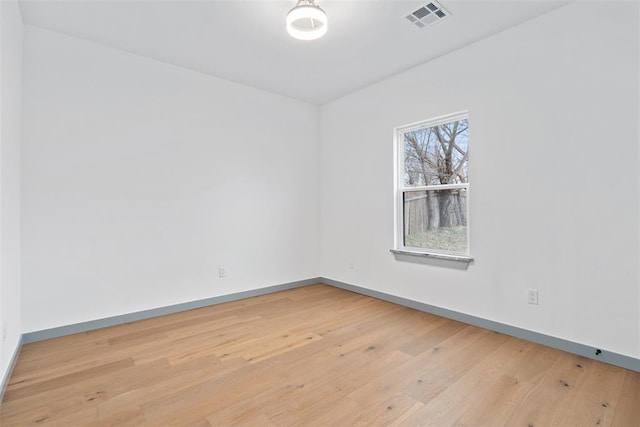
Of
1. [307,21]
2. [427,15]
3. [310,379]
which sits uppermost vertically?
[427,15]

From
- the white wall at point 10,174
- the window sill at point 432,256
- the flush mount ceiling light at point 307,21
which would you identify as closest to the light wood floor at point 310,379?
the white wall at point 10,174

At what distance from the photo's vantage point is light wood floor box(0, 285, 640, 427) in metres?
1.78

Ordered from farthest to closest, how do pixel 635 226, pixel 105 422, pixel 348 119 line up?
pixel 348 119
pixel 635 226
pixel 105 422

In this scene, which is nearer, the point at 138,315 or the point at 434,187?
the point at 138,315

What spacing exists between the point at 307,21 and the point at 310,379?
107 inches

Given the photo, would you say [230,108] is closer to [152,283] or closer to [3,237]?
[152,283]

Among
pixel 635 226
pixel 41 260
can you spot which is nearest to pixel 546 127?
pixel 635 226

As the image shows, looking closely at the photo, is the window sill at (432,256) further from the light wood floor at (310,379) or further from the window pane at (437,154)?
the window pane at (437,154)

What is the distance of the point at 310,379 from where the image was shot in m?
2.16

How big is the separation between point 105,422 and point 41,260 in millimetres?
1843

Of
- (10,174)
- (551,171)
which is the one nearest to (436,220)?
(551,171)

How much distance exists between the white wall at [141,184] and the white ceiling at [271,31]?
10.9 inches

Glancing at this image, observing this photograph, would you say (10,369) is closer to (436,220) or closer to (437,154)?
(436,220)

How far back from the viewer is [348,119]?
14.8ft
